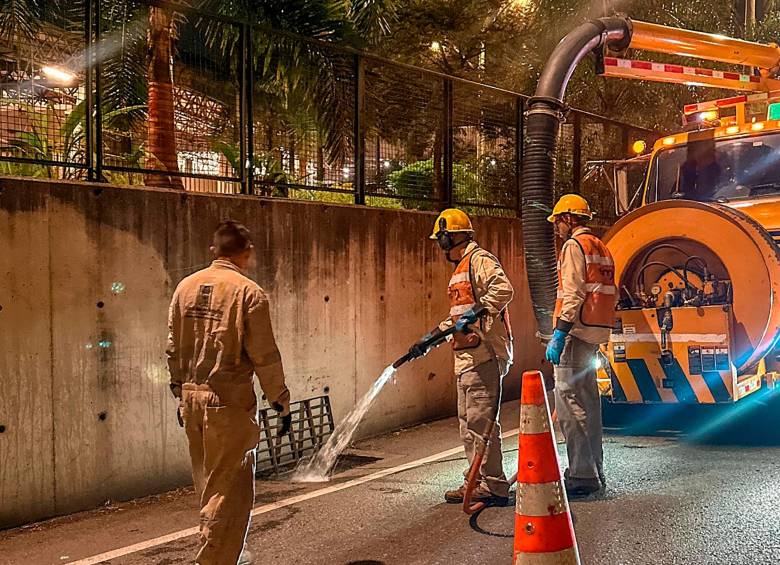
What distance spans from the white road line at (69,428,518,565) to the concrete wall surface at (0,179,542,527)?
967mm

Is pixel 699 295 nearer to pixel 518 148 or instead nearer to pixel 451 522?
pixel 451 522

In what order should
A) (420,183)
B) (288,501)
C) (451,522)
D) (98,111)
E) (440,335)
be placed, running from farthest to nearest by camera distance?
(420,183)
(98,111)
(288,501)
(440,335)
(451,522)

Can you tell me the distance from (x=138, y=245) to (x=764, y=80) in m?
7.96

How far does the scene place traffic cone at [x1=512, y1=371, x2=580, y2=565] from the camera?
3615 millimetres

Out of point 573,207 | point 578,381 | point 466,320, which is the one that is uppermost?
point 573,207

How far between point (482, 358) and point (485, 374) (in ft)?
0.38

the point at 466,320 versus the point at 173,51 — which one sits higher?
the point at 173,51

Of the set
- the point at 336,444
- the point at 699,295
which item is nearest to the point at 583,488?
the point at 699,295

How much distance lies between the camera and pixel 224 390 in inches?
151

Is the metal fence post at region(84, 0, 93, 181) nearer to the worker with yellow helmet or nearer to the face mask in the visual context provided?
the face mask

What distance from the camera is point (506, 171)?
10891mm

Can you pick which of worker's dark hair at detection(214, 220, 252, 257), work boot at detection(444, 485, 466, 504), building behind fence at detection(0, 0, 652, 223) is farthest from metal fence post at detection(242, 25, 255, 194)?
work boot at detection(444, 485, 466, 504)

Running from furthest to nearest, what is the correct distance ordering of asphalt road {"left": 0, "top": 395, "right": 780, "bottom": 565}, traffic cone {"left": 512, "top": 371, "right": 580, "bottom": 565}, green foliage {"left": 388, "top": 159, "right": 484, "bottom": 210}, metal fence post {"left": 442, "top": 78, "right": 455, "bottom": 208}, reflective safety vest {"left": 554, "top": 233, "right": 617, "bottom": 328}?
1. metal fence post {"left": 442, "top": 78, "right": 455, "bottom": 208}
2. green foliage {"left": 388, "top": 159, "right": 484, "bottom": 210}
3. reflective safety vest {"left": 554, "top": 233, "right": 617, "bottom": 328}
4. asphalt road {"left": 0, "top": 395, "right": 780, "bottom": 565}
5. traffic cone {"left": 512, "top": 371, "right": 580, "bottom": 565}

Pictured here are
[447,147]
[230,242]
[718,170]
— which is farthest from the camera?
[447,147]
